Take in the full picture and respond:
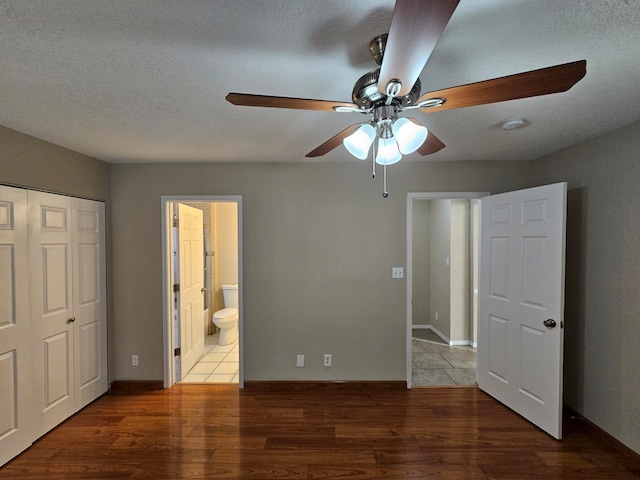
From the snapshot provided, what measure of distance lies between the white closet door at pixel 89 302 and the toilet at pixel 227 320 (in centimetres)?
135

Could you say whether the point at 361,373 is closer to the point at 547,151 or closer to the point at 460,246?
the point at 460,246

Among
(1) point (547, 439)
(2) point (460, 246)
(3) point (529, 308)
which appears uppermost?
(2) point (460, 246)

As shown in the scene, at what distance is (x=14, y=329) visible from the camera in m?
2.02

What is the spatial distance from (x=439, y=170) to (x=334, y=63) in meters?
2.04

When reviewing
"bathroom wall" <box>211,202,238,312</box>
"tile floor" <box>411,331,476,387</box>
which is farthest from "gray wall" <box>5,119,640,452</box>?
"bathroom wall" <box>211,202,238,312</box>

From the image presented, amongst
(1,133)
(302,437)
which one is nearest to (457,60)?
(302,437)

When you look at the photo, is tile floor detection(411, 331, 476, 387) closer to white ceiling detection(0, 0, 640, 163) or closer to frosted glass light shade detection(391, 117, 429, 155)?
white ceiling detection(0, 0, 640, 163)

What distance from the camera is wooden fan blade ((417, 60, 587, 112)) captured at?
2.78 ft

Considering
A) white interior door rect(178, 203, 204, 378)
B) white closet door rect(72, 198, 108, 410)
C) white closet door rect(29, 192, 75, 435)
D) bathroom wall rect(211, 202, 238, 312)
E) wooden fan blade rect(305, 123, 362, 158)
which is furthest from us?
bathroom wall rect(211, 202, 238, 312)

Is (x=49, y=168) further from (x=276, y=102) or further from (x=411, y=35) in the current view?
(x=411, y=35)

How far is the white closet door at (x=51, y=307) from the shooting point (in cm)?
218

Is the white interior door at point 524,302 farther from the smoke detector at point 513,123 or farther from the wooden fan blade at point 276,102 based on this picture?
the wooden fan blade at point 276,102

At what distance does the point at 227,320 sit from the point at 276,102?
11.6ft

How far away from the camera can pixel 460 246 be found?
4238mm
